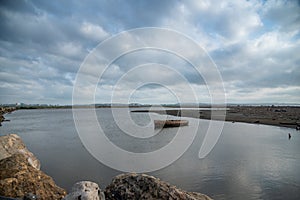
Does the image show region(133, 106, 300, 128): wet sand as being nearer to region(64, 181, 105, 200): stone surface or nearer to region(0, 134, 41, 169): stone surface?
region(0, 134, 41, 169): stone surface

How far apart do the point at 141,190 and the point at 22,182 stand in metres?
3.46

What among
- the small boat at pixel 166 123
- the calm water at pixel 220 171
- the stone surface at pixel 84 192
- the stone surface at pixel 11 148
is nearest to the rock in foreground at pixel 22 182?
the stone surface at pixel 84 192

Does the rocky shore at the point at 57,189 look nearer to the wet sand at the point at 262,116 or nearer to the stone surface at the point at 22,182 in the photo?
the stone surface at the point at 22,182

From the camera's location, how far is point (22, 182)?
18.9ft

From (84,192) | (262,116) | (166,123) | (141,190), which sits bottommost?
(166,123)

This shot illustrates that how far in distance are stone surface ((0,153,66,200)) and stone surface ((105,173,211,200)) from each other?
1.71m

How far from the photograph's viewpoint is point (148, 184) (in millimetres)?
5617

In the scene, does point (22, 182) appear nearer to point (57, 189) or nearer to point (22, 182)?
point (22, 182)

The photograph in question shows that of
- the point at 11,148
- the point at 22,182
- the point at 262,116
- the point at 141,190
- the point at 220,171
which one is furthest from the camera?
the point at 262,116

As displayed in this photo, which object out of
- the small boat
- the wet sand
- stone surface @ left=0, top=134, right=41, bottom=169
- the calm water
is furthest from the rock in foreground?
the wet sand

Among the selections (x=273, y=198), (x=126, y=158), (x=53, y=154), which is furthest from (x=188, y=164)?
(x=53, y=154)

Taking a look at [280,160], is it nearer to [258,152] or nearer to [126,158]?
[258,152]

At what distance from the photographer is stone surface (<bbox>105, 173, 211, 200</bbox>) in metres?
5.41

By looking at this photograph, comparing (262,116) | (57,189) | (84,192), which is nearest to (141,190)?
(84,192)
